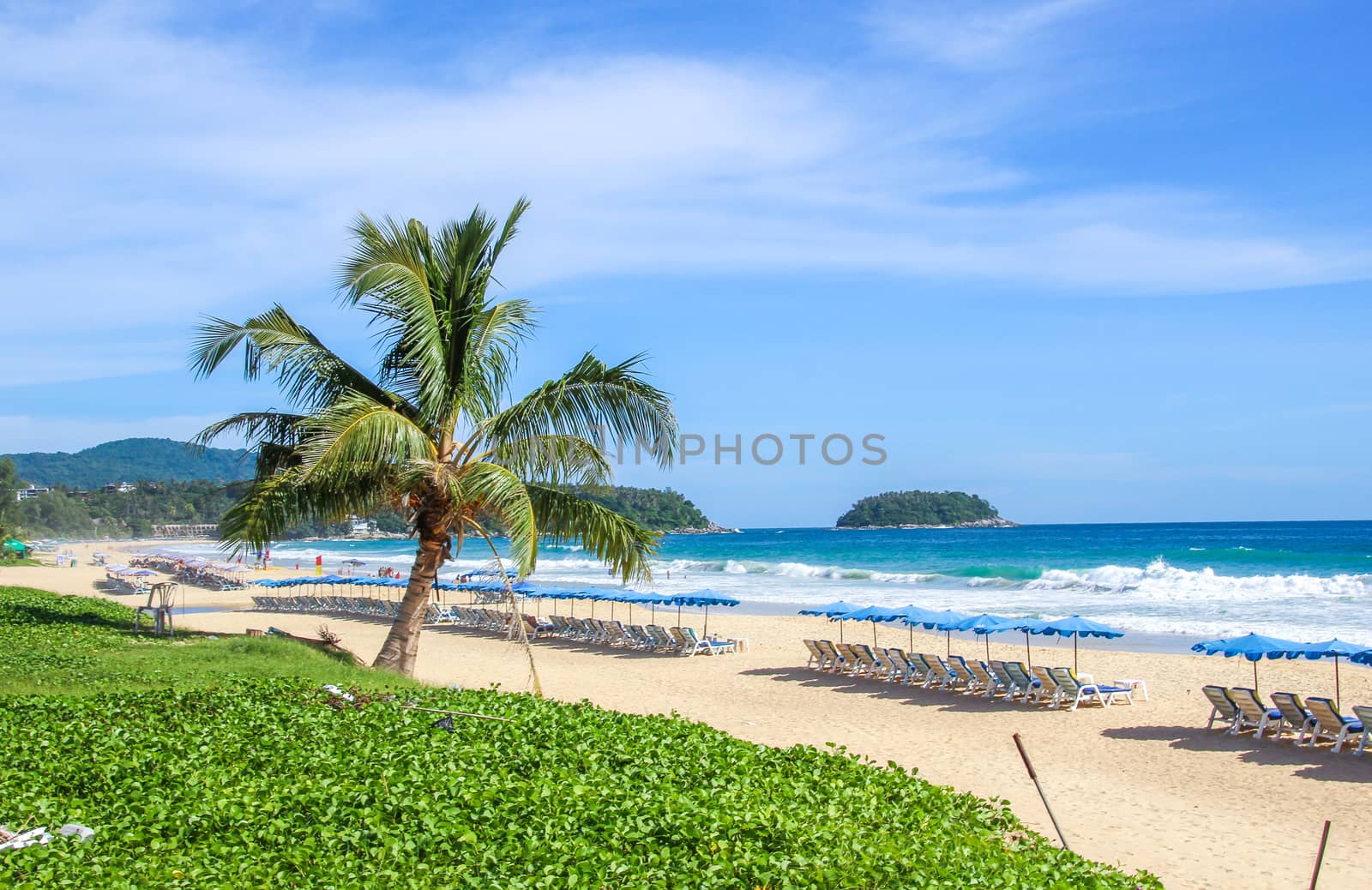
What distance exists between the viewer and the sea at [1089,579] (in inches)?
1145

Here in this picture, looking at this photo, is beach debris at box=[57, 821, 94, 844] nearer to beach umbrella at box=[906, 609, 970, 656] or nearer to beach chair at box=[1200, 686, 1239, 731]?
beach chair at box=[1200, 686, 1239, 731]

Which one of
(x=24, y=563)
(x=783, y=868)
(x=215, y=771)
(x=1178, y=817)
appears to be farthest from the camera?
(x=24, y=563)

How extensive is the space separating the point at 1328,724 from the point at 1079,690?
10.7ft

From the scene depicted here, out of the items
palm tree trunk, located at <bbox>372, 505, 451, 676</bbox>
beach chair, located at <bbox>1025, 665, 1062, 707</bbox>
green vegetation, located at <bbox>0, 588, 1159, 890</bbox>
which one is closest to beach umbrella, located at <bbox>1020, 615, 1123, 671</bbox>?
beach chair, located at <bbox>1025, 665, 1062, 707</bbox>

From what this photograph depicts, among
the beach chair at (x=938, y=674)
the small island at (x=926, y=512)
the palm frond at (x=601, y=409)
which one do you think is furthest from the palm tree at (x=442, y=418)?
the small island at (x=926, y=512)

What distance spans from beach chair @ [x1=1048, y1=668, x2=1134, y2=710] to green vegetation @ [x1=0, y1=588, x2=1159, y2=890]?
8.21 metres

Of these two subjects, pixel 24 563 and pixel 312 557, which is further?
pixel 312 557

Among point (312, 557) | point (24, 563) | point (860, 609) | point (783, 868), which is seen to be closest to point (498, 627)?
point (860, 609)

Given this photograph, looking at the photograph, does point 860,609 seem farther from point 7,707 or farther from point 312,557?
point 312,557

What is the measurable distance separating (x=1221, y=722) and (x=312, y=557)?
73.6m

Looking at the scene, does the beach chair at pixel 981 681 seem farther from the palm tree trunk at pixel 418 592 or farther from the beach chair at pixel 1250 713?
the palm tree trunk at pixel 418 592

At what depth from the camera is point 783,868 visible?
4.50 m

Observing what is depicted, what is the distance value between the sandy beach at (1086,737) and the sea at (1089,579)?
7.68 ft

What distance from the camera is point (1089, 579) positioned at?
43.7 m
